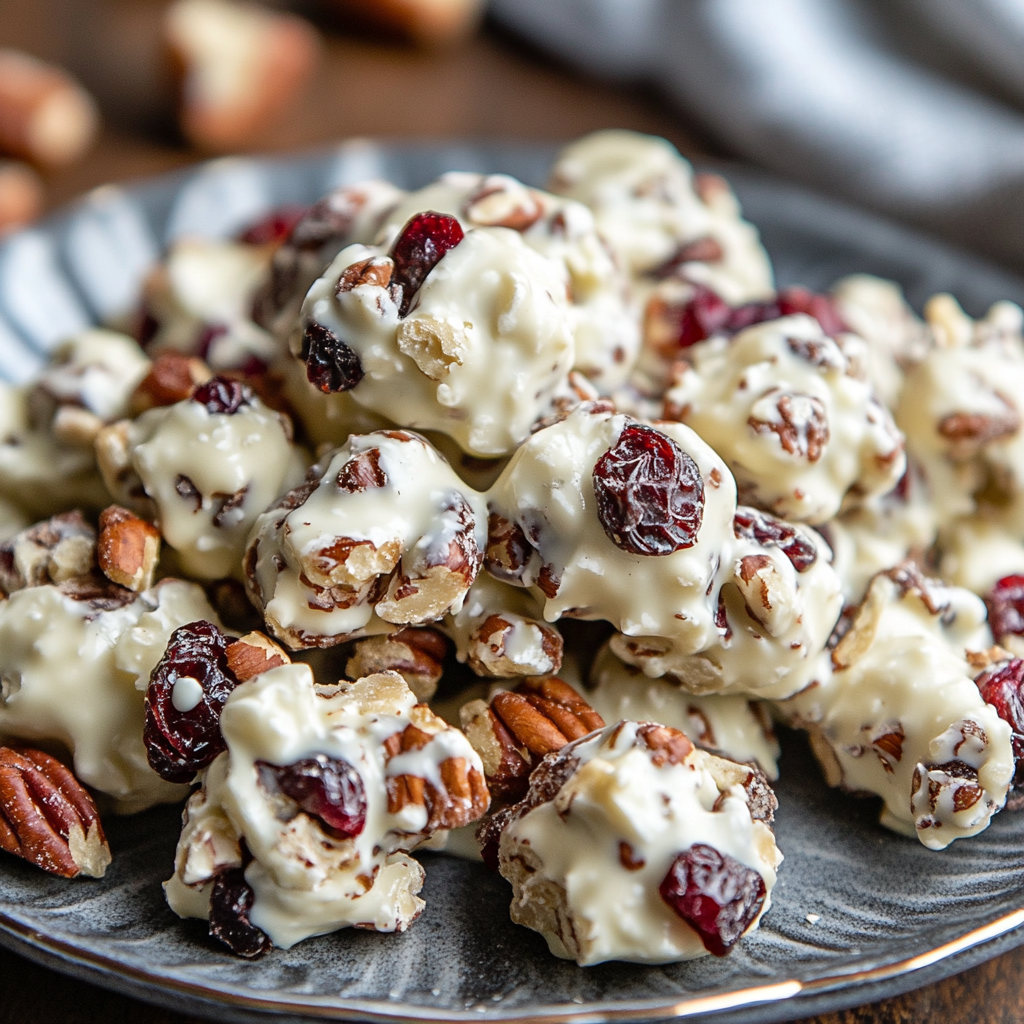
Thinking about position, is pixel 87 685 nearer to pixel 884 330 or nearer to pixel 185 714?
pixel 185 714

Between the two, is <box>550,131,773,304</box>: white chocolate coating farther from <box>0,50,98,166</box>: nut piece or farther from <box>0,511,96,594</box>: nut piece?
<box>0,50,98,166</box>: nut piece

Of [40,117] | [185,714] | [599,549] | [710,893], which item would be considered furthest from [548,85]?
[710,893]

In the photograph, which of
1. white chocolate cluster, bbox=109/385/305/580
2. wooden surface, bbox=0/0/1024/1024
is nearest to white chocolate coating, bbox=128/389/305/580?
white chocolate cluster, bbox=109/385/305/580

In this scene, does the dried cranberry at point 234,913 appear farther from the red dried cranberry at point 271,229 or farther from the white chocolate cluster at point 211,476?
the red dried cranberry at point 271,229

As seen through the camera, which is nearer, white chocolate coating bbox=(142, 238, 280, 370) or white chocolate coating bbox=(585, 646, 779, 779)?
white chocolate coating bbox=(585, 646, 779, 779)

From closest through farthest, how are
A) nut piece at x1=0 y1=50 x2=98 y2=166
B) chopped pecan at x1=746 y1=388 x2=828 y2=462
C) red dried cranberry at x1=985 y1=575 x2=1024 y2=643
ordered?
1. chopped pecan at x1=746 y1=388 x2=828 y2=462
2. red dried cranberry at x1=985 y1=575 x2=1024 y2=643
3. nut piece at x1=0 y1=50 x2=98 y2=166

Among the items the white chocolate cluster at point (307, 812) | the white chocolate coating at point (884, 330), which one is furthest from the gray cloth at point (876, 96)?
the white chocolate cluster at point (307, 812)

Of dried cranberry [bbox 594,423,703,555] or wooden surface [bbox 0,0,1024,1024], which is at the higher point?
dried cranberry [bbox 594,423,703,555]
